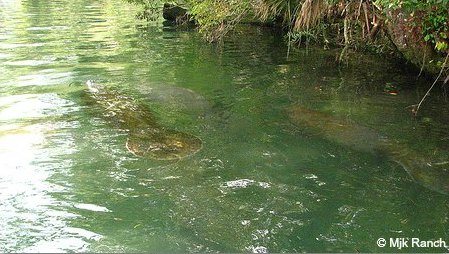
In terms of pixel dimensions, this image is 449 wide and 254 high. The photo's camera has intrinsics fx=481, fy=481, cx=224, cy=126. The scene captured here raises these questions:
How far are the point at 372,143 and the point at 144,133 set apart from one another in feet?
10.5

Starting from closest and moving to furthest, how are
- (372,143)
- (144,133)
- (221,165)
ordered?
(221,165)
(372,143)
(144,133)

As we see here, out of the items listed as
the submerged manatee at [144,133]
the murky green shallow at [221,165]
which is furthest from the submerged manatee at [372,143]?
the submerged manatee at [144,133]

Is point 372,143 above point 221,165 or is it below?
above

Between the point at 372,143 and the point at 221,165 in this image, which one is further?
the point at 372,143

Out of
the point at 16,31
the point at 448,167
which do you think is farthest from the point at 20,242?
the point at 16,31

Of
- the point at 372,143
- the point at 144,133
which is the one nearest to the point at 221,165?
the point at 144,133

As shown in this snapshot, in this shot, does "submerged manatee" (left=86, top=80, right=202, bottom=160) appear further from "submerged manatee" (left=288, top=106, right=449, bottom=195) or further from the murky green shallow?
"submerged manatee" (left=288, top=106, right=449, bottom=195)

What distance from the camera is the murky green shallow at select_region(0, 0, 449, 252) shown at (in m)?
4.44

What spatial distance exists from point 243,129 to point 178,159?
1.52 meters

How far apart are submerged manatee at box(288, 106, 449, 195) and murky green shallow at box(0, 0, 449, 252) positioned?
63 mm

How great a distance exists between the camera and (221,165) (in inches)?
235

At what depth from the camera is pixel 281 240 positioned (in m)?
4.31

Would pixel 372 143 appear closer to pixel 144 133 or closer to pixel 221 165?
pixel 221 165

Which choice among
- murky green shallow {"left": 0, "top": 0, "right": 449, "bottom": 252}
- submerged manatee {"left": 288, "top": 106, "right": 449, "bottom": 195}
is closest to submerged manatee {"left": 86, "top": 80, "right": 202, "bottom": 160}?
murky green shallow {"left": 0, "top": 0, "right": 449, "bottom": 252}
